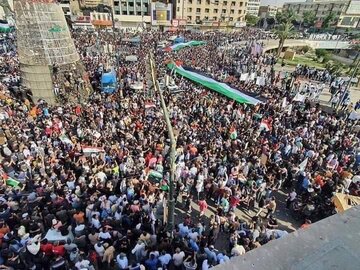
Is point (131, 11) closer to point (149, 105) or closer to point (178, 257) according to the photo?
point (149, 105)

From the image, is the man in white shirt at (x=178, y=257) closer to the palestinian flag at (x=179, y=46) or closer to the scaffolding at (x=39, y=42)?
the scaffolding at (x=39, y=42)

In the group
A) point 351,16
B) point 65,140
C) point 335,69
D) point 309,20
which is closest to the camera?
point 65,140

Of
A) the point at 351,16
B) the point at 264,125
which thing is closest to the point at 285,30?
the point at 264,125

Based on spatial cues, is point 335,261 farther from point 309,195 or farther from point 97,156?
point 97,156

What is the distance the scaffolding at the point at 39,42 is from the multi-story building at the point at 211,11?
63463 millimetres

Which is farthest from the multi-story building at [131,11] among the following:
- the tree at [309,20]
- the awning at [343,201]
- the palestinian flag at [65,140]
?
the awning at [343,201]

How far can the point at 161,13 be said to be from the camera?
67.3 meters

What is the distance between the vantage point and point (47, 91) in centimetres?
1838

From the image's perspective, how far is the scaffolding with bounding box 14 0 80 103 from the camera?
17.3 meters

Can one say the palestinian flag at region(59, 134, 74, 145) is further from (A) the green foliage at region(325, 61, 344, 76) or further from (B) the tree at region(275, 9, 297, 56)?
(B) the tree at region(275, 9, 297, 56)

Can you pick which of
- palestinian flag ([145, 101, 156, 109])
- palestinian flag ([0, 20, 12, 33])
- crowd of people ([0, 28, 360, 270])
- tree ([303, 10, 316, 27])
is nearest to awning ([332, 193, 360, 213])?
crowd of people ([0, 28, 360, 270])

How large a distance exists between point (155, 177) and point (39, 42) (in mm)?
13210

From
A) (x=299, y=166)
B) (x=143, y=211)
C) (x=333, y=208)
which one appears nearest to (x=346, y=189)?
(x=333, y=208)

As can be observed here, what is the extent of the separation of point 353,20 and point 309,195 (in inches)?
4078
